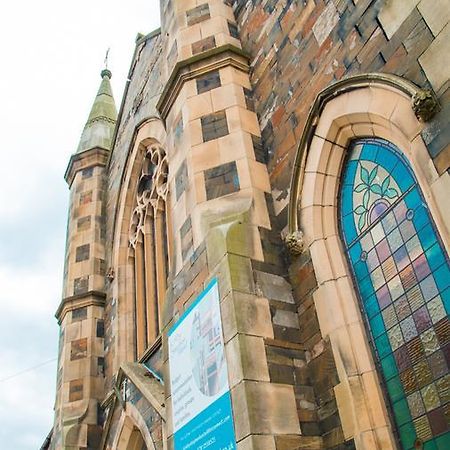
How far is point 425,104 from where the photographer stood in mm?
3816

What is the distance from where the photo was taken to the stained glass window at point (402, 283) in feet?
12.3

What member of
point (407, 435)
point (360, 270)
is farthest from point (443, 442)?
point (360, 270)

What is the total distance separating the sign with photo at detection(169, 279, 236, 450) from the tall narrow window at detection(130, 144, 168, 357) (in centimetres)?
336

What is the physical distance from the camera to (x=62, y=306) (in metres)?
11.3

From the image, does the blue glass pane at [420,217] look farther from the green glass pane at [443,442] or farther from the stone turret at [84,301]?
the stone turret at [84,301]

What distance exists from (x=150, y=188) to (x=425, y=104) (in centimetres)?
740

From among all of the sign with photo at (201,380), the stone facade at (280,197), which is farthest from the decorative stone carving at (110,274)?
the sign with photo at (201,380)

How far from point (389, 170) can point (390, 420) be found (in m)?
2.01

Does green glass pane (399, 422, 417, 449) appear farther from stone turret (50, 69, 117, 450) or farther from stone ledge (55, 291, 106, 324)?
stone ledge (55, 291, 106, 324)

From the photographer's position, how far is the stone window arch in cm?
393

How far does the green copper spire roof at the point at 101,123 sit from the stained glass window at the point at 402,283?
9.89m

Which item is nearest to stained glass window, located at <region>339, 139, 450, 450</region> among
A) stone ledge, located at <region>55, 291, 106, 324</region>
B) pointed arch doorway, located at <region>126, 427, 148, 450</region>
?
pointed arch doorway, located at <region>126, 427, 148, 450</region>

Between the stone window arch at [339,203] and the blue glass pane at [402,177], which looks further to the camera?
the blue glass pane at [402,177]

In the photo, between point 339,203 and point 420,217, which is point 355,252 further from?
point 420,217
